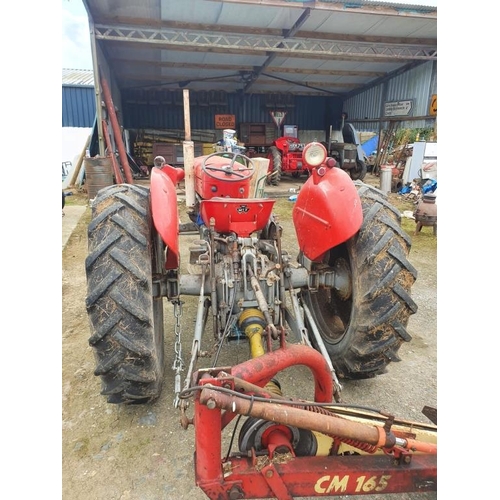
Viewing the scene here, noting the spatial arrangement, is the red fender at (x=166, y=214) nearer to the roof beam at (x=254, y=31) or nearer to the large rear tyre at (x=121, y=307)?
the large rear tyre at (x=121, y=307)

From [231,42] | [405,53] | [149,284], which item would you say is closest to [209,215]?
[149,284]

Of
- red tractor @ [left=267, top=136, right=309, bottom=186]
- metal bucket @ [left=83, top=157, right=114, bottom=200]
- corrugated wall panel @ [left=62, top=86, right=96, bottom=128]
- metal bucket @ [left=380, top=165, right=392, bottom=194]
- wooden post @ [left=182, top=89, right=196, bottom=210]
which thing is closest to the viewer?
wooden post @ [left=182, top=89, right=196, bottom=210]

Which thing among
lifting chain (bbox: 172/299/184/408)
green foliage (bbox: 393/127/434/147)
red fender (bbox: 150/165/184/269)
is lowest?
lifting chain (bbox: 172/299/184/408)

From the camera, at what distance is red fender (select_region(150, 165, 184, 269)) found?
7.19 feet

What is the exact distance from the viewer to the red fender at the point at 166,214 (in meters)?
2.19

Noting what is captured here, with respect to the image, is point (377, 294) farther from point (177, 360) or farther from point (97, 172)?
point (97, 172)

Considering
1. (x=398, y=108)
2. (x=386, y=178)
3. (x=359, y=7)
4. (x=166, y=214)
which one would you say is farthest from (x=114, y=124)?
(x=398, y=108)

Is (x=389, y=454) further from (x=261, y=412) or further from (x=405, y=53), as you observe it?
(x=405, y=53)

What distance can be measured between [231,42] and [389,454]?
10.0m

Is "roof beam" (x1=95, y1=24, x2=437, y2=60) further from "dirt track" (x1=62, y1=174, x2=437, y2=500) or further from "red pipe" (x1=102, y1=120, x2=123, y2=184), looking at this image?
"dirt track" (x1=62, y1=174, x2=437, y2=500)

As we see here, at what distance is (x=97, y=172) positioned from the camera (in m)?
8.89

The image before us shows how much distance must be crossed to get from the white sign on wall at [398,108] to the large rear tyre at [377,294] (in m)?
12.4

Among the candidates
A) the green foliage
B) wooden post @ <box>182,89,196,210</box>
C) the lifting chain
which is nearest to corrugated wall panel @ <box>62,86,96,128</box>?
the green foliage

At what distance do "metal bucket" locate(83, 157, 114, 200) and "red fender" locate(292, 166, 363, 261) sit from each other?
7273mm
